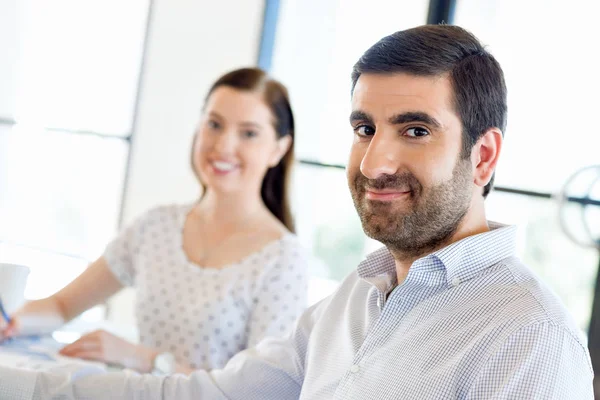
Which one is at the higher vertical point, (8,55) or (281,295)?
(8,55)

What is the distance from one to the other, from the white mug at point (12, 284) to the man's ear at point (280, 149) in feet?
2.49

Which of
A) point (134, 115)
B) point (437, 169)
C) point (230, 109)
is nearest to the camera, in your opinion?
point (437, 169)

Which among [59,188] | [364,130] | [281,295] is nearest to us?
[364,130]

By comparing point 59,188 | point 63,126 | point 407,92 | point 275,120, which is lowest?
point 59,188

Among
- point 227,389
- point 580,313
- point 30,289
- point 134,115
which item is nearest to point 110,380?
point 227,389

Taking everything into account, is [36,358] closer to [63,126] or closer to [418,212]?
[418,212]

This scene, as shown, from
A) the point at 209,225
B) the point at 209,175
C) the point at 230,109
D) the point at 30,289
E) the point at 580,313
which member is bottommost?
the point at 30,289

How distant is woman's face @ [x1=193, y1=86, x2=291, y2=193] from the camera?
84.7 inches

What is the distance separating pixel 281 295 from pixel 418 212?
0.83 m

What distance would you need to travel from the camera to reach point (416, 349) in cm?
114

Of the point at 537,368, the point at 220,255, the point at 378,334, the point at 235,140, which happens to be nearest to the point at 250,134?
the point at 235,140

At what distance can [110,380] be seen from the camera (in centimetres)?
143

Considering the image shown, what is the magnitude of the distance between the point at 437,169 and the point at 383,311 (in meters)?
0.23

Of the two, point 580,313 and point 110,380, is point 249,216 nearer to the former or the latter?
point 110,380
